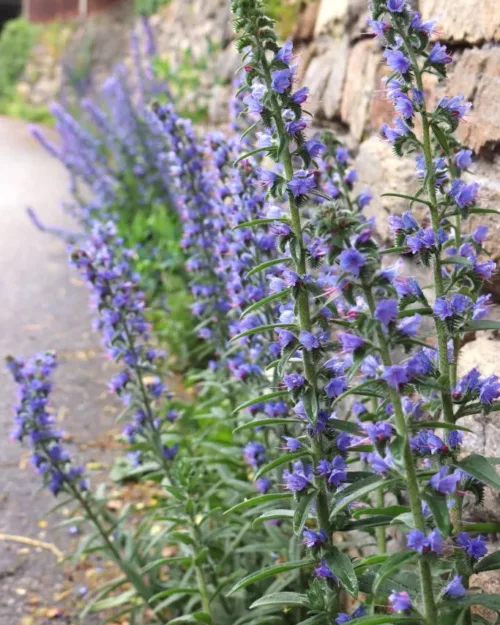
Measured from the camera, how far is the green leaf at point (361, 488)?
146cm

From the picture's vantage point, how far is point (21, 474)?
400cm

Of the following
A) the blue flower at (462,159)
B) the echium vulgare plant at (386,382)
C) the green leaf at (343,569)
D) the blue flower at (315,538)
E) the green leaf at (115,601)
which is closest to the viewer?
the echium vulgare plant at (386,382)

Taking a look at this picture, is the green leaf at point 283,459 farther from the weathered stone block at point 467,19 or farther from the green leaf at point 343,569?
the weathered stone block at point 467,19

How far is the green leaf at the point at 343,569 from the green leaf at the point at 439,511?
0.30 metres

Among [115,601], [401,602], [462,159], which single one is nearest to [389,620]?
[401,602]

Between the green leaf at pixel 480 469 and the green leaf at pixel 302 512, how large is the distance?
1.11ft

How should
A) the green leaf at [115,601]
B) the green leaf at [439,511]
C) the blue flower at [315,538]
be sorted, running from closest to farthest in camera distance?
the green leaf at [439,511] < the blue flower at [315,538] < the green leaf at [115,601]

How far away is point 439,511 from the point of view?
4.56ft

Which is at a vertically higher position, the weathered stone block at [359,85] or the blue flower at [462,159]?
the weathered stone block at [359,85]

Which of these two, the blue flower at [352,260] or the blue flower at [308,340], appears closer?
the blue flower at [352,260]

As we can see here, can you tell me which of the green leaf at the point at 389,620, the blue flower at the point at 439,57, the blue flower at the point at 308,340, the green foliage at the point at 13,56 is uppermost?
the green foliage at the point at 13,56

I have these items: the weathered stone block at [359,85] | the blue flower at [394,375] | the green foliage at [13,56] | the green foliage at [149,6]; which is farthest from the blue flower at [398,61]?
the green foliage at [13,56]

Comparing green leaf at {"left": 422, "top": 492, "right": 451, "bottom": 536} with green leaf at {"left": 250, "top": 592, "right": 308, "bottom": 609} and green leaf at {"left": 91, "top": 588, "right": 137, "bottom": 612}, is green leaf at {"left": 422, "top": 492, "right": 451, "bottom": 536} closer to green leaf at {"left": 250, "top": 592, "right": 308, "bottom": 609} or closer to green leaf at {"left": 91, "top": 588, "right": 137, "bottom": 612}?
green leaf at {"left": 250, "top": 592, "right": 308, "bottom": 609}

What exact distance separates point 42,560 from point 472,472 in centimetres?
239
